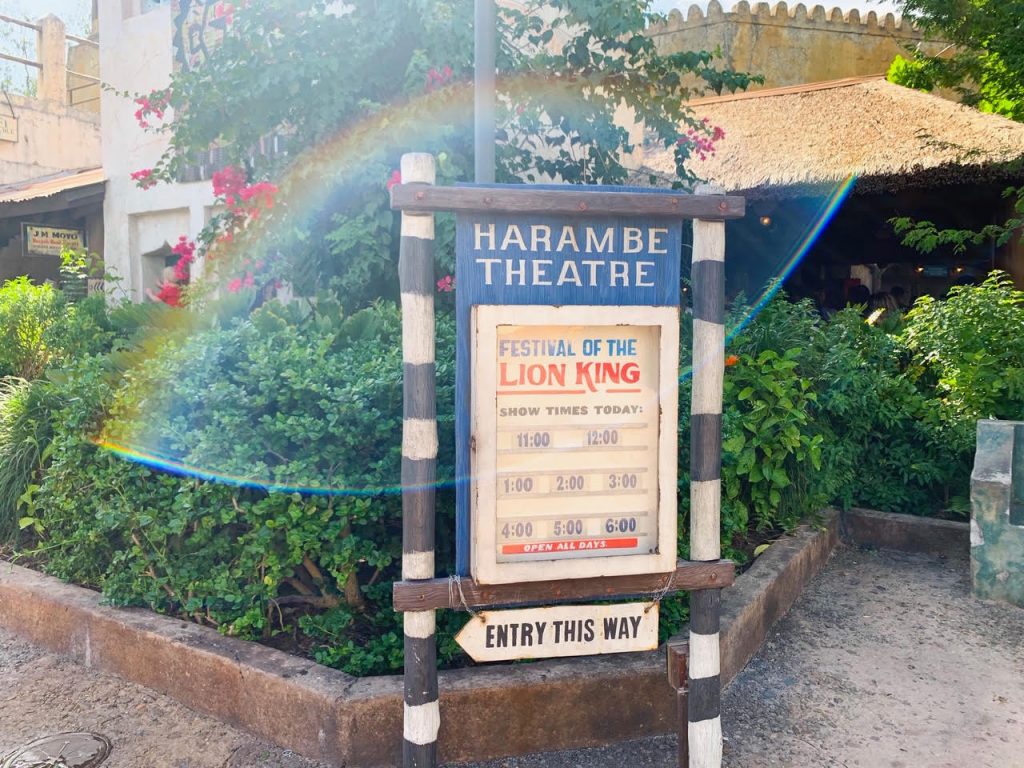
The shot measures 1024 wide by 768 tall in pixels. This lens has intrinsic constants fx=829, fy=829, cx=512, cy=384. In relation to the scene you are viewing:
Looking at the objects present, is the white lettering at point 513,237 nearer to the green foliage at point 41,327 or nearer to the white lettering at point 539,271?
the white lettering at point 539,271

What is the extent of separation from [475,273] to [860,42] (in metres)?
17.6

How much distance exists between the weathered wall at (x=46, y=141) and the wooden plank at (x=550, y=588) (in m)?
17.6

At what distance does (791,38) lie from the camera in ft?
54.9

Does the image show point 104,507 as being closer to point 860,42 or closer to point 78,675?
point 78,675

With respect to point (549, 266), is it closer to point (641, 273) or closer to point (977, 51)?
point (641, 273)

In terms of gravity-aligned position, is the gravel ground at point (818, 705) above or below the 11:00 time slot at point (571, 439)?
below

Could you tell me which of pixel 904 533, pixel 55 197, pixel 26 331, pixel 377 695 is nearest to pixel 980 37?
pixel 904 533

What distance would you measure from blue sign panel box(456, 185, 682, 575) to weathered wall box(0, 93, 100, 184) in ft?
57.2

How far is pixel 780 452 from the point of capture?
4.72 meters

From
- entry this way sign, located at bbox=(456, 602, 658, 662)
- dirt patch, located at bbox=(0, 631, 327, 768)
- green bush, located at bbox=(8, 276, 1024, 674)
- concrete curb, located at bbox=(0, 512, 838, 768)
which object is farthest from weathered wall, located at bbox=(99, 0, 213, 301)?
entry this way sign, located at bbox=(456, 602, 658, 662)

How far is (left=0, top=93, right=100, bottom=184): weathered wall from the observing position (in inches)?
669

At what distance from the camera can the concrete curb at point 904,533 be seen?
5297mm

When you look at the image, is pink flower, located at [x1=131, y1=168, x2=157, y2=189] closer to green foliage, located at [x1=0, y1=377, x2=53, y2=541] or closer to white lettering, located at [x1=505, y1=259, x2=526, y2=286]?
green foliage, located at [x1=0, y1=377, x2=53, y2=541]

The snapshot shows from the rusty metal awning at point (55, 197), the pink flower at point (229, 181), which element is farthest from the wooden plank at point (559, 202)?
the rusty metal awning at point (55, 197)
